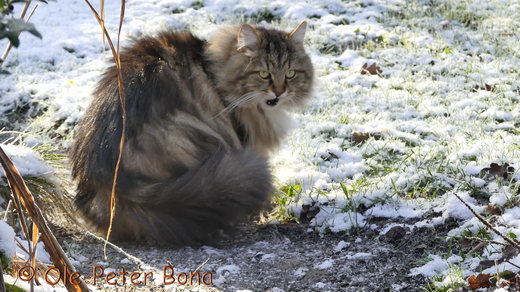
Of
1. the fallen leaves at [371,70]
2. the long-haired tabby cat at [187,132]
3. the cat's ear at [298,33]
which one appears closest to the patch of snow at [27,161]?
the long-haired tabby cat at [187,132]

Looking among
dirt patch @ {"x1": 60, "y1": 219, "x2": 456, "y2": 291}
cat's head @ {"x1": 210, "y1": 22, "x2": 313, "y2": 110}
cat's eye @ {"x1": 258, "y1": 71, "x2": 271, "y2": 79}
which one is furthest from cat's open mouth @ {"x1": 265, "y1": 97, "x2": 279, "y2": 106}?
dirt patch @ {"x1": 60, "y1": 219, "x2": 456, "y2": 291}

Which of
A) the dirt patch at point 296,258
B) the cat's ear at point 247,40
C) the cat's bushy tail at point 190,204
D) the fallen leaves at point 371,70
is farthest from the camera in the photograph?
the fallen leaves at point 371,70

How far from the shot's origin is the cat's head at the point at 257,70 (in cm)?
377

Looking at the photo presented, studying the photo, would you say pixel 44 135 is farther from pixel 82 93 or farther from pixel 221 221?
pixel 221 221

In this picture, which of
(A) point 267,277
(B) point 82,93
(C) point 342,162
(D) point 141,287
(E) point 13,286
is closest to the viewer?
(E) point 13,286

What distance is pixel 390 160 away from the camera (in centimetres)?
389

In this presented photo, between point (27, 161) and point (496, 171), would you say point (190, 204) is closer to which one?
point (27, 161)

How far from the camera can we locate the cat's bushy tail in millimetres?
3115

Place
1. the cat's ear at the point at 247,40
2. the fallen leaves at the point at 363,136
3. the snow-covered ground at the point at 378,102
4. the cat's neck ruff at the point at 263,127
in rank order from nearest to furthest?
the snow-covered ground at the point at 378,102
the cat's ear at the point at 247,40
the cat's neck ruff at the point at 263,127
the fallen leaves at the point at 363,136

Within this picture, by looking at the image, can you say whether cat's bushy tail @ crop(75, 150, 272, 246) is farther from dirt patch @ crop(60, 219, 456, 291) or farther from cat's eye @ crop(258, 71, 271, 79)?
cat's eye @ crop(258, 71, 271, 79)

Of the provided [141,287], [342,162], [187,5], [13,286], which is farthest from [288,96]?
[187,5]

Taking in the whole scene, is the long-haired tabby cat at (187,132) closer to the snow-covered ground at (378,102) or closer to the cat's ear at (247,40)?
the cat's ear at (247,40)

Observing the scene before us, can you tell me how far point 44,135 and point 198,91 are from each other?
1.37 m

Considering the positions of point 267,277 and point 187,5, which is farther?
point 187,5
